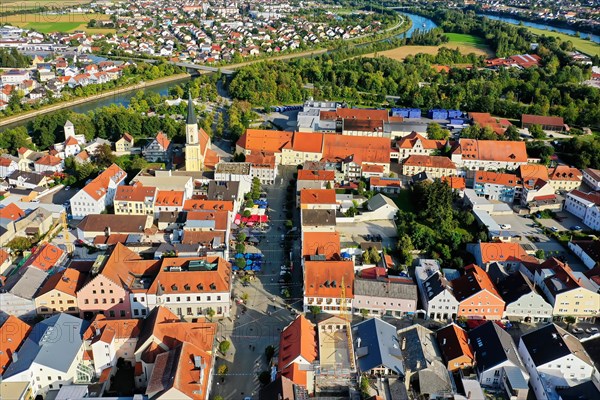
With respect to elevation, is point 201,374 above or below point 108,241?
above

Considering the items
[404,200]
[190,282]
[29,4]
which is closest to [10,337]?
[190,282]

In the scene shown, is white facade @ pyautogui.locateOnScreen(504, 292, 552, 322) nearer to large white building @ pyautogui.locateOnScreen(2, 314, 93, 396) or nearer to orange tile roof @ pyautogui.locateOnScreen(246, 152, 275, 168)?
large white building @ pyautogui.locateOnScreen(2, 314, 93, 396)

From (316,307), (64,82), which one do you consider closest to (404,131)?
(316,307)

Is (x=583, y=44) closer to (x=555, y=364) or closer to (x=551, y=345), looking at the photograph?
(x=551, y=345)

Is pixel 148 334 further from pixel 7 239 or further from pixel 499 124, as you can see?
pixel 499 124

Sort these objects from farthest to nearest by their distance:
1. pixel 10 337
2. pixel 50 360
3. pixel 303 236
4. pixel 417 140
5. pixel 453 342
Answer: pixel 417 140 → pixel 303 236 → pixel 453 342 → pixel 10 337 → pixel 50 360

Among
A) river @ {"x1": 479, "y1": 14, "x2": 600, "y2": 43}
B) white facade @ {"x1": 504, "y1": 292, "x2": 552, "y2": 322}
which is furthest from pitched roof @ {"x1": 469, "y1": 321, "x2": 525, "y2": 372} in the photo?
river @ {"x1": 479, "y1": 14, "x2": 600, "y2": 43}
